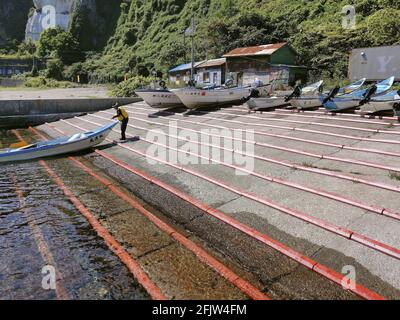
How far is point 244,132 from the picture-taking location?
15.0 m

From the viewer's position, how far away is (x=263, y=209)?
822 centimetres

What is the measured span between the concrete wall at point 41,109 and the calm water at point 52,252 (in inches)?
600

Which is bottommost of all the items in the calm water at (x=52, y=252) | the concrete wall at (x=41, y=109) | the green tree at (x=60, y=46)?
the calm water at (x=52, y=252)

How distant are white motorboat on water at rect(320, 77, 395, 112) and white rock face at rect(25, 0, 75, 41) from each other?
328ft

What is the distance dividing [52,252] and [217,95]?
15482mm

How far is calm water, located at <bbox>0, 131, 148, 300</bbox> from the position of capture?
5703mm

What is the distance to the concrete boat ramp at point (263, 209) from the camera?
572 centimetres

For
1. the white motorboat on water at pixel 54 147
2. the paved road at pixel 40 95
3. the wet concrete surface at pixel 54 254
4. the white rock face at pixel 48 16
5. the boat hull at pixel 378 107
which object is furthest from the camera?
the white rock face at pixel 48 16

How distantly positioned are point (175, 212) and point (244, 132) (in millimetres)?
7361

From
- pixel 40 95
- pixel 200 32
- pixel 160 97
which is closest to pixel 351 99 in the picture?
pixel 160 97

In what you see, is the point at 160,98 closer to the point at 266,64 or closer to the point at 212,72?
the point at 266,64

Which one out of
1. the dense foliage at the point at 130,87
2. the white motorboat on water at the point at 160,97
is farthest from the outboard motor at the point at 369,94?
the dense foliage at the point at 130,87

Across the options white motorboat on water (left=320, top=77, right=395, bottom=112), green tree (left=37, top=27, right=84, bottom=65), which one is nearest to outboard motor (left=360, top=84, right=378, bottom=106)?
Result: white motorboat on water (left=320, top=77, right=395, bottom=112)

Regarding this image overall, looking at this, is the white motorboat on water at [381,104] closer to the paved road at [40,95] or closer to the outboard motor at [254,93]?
the outboard motor at [254,93]
